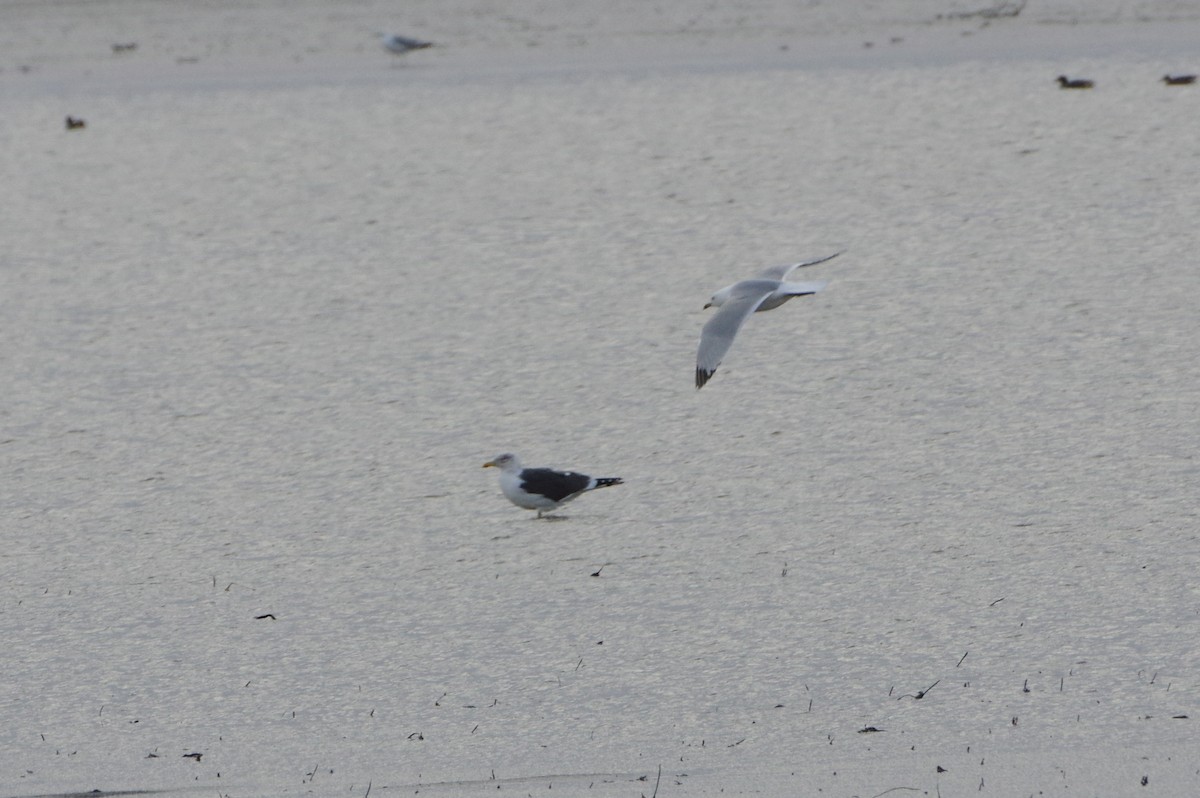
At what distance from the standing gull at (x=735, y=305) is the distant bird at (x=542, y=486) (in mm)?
644

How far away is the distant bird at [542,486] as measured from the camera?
24.6 feet

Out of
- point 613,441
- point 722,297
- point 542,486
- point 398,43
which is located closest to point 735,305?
point 722,297

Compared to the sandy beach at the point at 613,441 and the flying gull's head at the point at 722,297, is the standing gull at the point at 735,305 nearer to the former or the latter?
the flying gull's head at the point at 722,297

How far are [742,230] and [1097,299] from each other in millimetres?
2853

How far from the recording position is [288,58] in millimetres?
20953

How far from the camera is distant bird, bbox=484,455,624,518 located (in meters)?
7.51

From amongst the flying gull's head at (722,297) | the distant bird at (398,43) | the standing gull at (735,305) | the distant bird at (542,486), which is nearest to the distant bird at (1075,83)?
the distant bird at (398,43)

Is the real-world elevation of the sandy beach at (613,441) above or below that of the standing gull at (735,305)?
below

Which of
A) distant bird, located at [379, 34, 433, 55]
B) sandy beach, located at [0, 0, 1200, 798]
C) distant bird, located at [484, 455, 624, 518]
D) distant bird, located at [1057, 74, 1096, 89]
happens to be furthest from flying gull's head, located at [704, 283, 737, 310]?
distant bird, located at [379, 34, 433, 55]

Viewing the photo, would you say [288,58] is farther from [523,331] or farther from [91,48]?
[523,331]

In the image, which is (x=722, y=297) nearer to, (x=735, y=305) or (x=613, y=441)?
(x=735, y=305)

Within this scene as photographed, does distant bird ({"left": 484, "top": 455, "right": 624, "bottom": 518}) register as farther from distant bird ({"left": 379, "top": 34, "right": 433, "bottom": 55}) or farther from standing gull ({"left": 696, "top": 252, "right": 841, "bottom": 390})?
distant bird ({"left": 379, "top": 34, "right": 433, "bottom": 55})

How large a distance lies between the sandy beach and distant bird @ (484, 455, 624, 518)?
0.50ft

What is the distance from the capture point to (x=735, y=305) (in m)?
8.18
